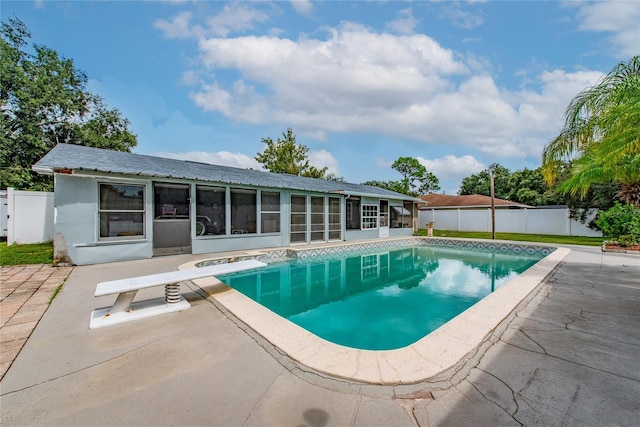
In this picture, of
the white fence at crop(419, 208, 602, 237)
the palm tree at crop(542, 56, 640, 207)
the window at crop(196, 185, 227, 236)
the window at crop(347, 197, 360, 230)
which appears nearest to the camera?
the palm tree at crop(542, 56, 640, 207)

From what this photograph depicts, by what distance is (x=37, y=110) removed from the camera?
640 inches

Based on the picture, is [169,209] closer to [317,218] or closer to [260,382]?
[317,218]

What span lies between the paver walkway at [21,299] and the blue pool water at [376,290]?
325 centimetres

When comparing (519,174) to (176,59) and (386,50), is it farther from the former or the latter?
(176,59)

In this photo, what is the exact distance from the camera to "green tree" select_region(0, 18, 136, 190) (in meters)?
14.9

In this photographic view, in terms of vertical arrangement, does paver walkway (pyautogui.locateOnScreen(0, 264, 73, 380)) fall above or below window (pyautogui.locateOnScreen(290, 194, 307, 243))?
below

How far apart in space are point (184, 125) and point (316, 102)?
852 centimetres

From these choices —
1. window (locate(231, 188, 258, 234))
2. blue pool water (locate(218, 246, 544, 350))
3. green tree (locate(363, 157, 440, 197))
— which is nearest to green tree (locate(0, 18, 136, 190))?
window (locate(231, 188, 258, 234))

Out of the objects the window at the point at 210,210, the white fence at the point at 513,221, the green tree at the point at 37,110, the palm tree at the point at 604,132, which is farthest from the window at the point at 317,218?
the green tree at the point at 37,110

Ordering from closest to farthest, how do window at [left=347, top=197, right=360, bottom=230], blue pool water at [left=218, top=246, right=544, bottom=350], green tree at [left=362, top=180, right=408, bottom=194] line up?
blue pool water at [left=218, top=246, right=544, bottom=350] < window at [left=347, top=197, right=360, bottom=230] < green tree at [left=362, top=180, right=408, bottom=194]

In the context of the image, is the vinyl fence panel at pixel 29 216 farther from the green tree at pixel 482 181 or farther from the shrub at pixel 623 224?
the green tree at pixel 482 181

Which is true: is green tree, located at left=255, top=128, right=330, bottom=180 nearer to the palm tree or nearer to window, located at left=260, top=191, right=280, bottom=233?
window, located at left=260, top=191, right=280, bottom=233

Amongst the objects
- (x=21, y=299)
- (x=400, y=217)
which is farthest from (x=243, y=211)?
(x=400, y=217)

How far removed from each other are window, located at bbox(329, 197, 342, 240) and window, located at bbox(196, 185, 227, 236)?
512 cm
